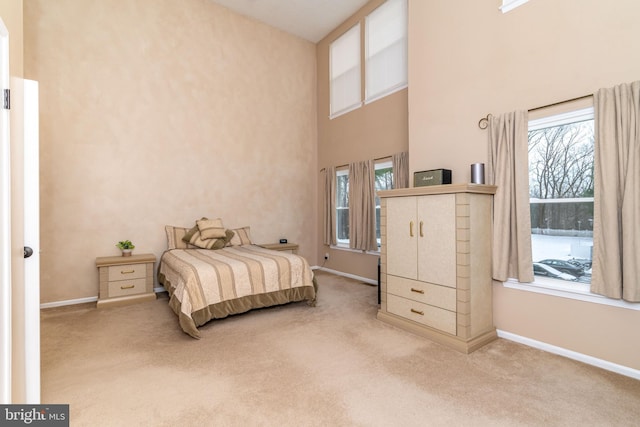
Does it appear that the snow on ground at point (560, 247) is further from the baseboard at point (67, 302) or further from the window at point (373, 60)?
the baseboard at point (67, 302)

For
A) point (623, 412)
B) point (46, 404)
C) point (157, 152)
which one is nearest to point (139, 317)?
point (46, 404)

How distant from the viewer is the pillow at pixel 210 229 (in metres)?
4.49

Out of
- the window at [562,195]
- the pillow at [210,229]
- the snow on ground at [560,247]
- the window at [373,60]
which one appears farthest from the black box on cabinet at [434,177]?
the pillow at [210,229]

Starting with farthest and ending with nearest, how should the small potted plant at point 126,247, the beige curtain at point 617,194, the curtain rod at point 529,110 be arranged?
the small potted plant at point 126,247, the curtain rod at point 529,110, the beige curtain at point 617,194

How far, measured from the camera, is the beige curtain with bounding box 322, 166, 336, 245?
565 centimetres

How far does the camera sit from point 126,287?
3.95m

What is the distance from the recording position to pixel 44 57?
3783 millimetres

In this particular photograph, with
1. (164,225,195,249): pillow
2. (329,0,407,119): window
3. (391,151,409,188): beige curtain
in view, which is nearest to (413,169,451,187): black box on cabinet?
(391,151,409,188): beige curtain

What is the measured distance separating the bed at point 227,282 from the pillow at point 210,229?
252 mm

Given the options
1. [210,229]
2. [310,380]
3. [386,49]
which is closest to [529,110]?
[386,49]

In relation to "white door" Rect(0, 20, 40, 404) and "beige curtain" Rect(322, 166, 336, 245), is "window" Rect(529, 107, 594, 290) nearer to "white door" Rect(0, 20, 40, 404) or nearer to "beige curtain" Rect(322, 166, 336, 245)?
"beige curtain" Rect(322, 166, 336, 245)

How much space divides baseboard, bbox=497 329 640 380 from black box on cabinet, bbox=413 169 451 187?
1490mm

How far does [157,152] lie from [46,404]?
3439 millimetres

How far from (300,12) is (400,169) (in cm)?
319
